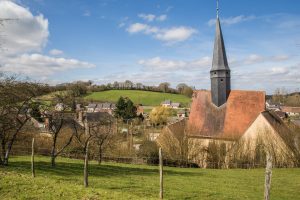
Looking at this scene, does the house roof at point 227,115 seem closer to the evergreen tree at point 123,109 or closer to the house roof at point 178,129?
the house roof at point 178,129

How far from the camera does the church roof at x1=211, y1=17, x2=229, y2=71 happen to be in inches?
1401

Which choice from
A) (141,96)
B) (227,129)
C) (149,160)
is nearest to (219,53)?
(227,129)

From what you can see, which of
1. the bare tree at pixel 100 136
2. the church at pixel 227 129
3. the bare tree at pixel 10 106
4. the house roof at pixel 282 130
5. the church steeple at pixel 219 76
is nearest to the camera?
the bare tree at pixel 10 106

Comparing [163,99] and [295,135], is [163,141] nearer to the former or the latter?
[295,135]

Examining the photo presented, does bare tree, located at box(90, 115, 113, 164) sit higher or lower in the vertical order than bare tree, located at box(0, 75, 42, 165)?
lower

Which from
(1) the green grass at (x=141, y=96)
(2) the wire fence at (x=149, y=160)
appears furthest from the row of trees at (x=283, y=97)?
(2) the wire fence at (x=149, y=160)

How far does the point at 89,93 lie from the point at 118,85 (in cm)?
1769

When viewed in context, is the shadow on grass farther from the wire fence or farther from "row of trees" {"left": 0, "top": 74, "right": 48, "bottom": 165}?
the wire fence

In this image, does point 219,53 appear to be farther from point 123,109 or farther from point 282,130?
point 123,109

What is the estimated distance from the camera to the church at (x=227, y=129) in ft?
103

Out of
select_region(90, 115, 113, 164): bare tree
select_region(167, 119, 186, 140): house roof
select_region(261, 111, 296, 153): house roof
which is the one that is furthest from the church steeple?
select_region(90, 115, 113, 164): bare tree

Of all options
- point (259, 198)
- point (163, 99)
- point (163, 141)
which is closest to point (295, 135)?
point (163, 141)

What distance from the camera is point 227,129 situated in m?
34.0

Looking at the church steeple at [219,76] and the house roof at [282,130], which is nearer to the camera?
the house roof at [282,130]
